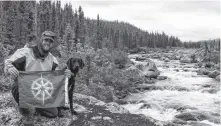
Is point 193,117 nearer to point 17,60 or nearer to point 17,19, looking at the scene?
point 17,60

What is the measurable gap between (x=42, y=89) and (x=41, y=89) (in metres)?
0.02

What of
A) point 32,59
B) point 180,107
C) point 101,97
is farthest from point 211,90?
point 32,59

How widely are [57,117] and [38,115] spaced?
48 centimetres

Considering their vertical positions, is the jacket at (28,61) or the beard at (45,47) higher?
the beard at (45,47)

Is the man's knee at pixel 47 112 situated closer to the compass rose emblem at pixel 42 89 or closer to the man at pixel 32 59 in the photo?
the man at pixel 32 59

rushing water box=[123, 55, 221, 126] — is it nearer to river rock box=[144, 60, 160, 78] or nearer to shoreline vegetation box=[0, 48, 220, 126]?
shoreline vegetation box=[0, 48, 220, 126]

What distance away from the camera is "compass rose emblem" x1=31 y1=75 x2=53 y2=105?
20.1 feet

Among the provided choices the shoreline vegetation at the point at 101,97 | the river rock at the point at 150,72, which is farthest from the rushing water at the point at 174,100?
the river rock at the point at 150,72

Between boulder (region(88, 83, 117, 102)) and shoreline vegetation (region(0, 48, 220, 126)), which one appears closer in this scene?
shoreline vegetation (region(0, 48, 220, 126))

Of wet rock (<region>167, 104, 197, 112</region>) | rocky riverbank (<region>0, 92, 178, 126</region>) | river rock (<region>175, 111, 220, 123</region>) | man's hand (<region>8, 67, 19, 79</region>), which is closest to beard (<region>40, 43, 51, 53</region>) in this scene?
man's hand (<region>8, 67, 19, 79</region>)

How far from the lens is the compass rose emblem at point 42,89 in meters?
6.12

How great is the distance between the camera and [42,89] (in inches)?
243

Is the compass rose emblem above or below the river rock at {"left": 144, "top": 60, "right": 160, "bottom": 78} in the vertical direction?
above

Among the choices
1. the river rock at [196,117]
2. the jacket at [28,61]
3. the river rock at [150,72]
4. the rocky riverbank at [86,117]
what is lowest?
the river rock at [196,117]
